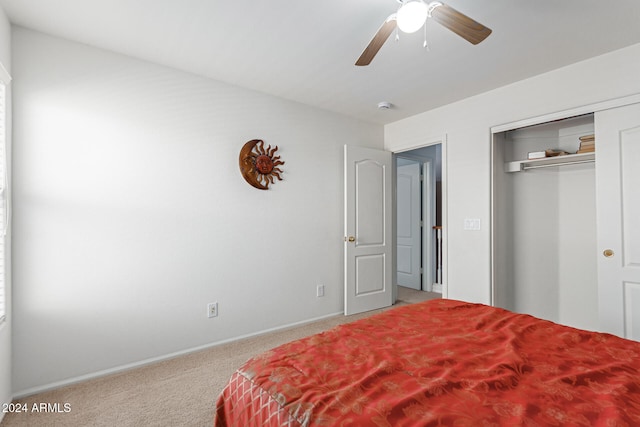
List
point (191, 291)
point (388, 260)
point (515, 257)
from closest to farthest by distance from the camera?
point (191, 291), point (515, 257), point (388, 260)

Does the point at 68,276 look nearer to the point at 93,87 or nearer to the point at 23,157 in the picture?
the point at 23,157

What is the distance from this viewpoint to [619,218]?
2459mm

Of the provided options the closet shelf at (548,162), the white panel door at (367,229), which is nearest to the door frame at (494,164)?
the closet shelf at (548,162)

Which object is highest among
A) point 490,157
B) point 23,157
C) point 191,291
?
point 490,157

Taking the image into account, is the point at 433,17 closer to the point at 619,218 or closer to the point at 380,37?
the point at 380,37

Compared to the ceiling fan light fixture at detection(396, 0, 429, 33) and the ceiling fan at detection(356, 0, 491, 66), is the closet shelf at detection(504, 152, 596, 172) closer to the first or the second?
the ceiling fan at detection(356, 0, 491, 66)

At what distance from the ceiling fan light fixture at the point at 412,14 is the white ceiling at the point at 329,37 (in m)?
0.46

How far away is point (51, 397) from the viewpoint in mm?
2172

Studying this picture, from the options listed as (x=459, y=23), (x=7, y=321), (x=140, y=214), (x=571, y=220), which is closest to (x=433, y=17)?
(x=459, y=23)

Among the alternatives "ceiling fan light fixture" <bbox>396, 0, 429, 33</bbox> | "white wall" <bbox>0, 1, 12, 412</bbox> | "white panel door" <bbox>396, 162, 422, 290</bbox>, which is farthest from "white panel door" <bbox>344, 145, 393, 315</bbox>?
"white wall" <bbox>0, 1, 12, 412</bbox>

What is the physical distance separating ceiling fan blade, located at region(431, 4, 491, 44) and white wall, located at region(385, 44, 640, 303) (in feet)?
5.30

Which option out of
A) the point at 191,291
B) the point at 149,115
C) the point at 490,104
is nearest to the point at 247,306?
the point at 191,291

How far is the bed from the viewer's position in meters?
1.02

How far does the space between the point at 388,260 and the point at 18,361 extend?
3.62 meters
